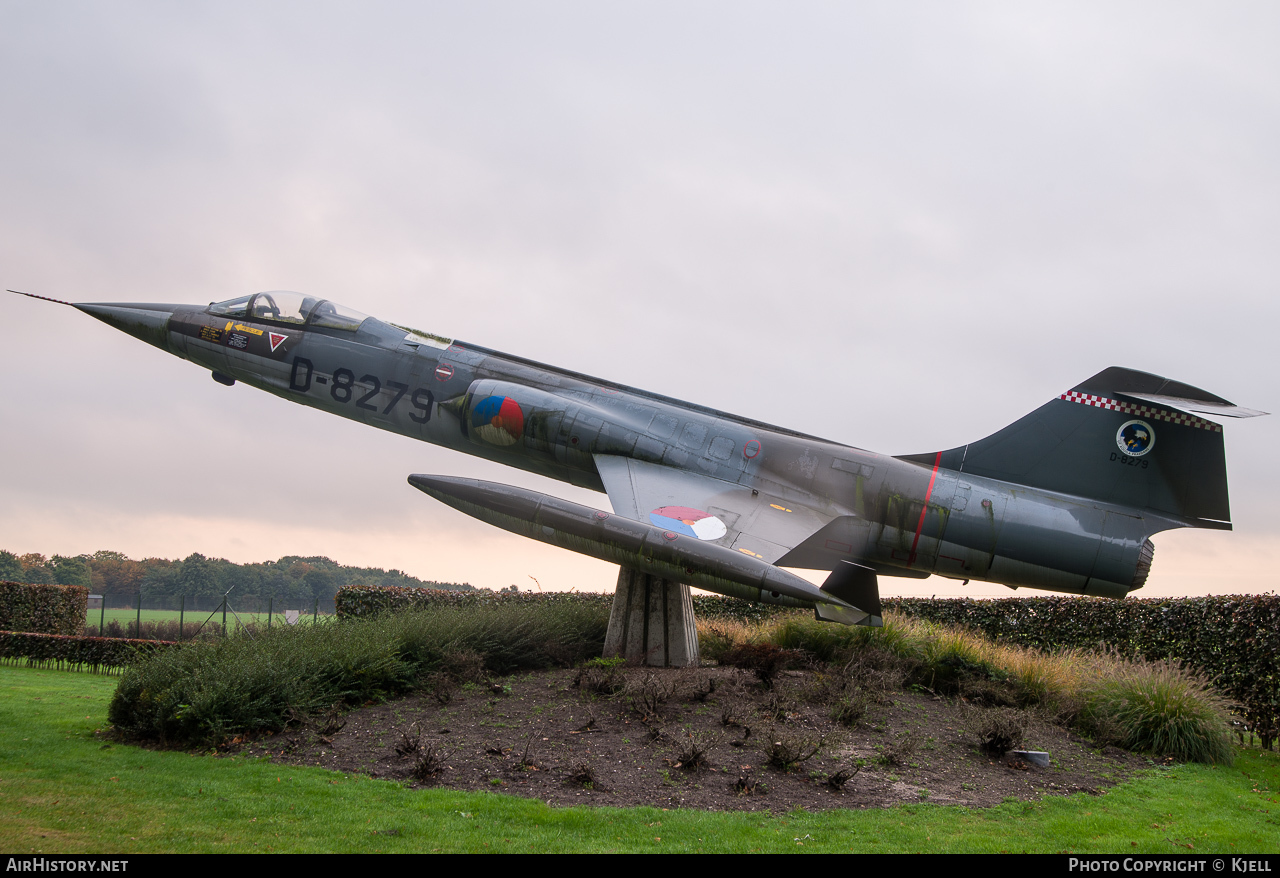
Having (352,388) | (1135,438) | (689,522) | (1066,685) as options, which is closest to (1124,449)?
(1135,438)

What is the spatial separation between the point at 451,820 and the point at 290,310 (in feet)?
31.6

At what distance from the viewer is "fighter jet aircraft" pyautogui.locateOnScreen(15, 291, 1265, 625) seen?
382 inches

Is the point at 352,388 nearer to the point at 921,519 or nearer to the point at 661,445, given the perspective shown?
the point at 661,445

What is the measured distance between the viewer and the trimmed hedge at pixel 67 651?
20.2 metres

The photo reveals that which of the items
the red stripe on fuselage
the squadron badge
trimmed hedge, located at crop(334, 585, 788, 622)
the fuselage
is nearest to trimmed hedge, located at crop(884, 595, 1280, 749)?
trimmed hedge, located at crop(334, 585, 788, 622)

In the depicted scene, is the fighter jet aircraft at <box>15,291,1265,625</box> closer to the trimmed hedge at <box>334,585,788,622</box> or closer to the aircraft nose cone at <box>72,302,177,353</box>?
the aircraft nose cone at <box>72,302,177,353</box>

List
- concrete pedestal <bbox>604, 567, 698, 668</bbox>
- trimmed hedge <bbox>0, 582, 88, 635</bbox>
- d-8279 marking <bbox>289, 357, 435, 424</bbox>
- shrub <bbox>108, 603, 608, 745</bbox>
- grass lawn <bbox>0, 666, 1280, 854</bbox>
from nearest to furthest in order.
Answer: grass lawn <bbox>0, 666, 1280, 854</bbox>, shrub <bbox>108, 603, 608, 745</bbox>, concrete pedestal <bbox>604, 567, 698, 668</bbox>, d-8279 marking <bbox>289, 357, 435, 424</bbox>, trimmed hedge <bbox>0, 582, 88, 635</bbox>

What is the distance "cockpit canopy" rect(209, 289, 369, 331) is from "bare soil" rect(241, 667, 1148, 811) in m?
6.39

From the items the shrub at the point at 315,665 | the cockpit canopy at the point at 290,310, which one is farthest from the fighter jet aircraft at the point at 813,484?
the shrub at the point at 315,665

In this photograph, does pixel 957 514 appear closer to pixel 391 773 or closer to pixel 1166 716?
pixel 1166 716

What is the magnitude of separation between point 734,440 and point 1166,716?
7.12 meters

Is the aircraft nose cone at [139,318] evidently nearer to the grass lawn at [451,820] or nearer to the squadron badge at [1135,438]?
the grass lawn at [451,820]

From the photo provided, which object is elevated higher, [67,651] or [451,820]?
[451,820]

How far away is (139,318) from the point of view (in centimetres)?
1374
